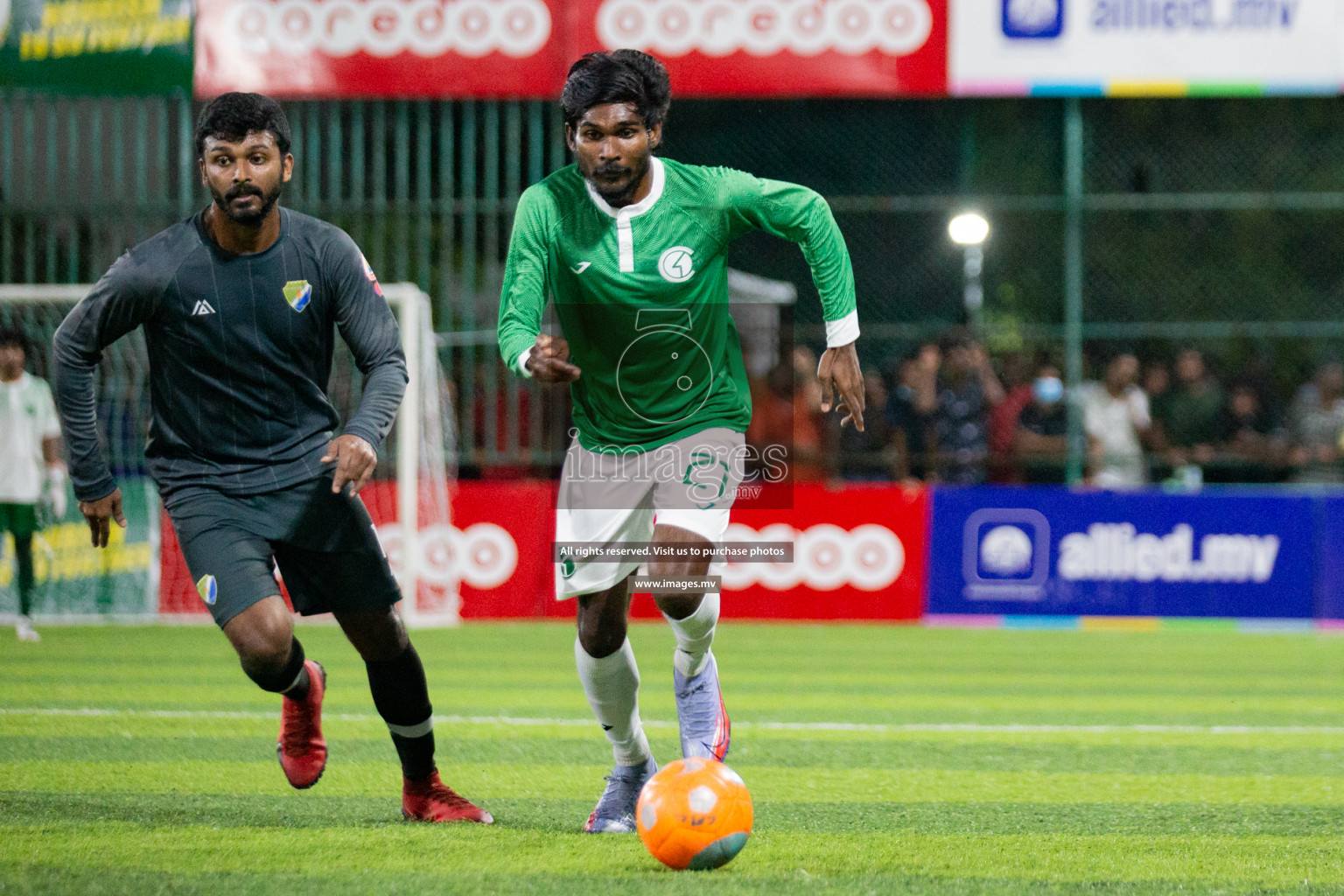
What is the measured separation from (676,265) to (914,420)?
921 centimetres

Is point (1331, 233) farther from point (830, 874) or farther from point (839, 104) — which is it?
point (830, 874)

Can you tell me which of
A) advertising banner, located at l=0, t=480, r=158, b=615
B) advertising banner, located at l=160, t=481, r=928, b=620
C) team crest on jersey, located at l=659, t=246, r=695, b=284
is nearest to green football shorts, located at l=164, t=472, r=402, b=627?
team crest on jersey, located at l=659, t=246, r=695, b=284

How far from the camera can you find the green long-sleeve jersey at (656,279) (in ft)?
15.7

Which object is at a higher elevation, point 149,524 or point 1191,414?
point 1191,414

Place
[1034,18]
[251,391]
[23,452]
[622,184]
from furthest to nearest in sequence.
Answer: [1034,18] → [23,452] → [251,391] → [622,184]

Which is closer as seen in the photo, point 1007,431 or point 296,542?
point 296,542

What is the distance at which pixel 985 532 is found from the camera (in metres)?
13.4

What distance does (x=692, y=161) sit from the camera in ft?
55.2

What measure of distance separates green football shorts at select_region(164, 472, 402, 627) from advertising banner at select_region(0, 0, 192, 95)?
1066cm

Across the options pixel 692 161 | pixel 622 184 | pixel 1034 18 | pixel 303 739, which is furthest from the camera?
pixel 692 161

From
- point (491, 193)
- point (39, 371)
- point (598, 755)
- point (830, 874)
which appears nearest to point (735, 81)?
point (491, 193)

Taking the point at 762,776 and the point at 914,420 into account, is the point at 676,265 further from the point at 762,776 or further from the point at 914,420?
the point at 914,420

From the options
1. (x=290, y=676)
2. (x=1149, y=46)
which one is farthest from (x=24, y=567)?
(x=1149, y=46)

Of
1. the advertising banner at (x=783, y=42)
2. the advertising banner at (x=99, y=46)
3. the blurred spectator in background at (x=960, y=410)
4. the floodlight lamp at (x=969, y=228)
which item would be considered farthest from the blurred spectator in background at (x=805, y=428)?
the advertising banner at (x=99, y=46)
